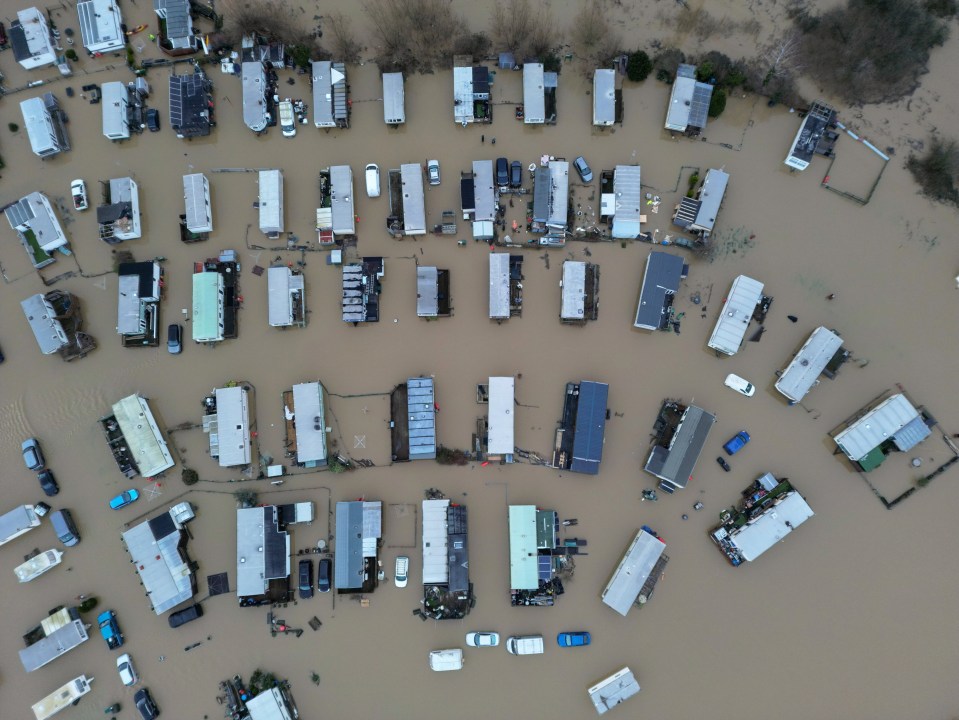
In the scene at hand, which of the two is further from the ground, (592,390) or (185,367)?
(592,390)

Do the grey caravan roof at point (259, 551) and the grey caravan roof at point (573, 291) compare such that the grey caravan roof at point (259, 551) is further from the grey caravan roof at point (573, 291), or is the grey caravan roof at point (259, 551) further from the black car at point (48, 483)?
the grey caravan roof at point (573, 291)

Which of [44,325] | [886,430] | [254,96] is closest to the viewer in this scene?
[886,430]

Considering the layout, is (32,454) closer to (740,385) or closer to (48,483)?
(48,483)

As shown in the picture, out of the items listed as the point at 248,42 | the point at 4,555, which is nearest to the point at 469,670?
the point at 4,555

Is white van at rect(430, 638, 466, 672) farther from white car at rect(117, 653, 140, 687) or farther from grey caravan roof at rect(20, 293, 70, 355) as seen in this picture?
grey caravan roof at rect(20, 293, 70, 355)

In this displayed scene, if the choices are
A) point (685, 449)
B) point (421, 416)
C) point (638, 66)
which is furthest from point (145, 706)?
point (638, 66)

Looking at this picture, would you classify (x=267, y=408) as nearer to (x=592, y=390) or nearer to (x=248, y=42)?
(x=592, y=390)
